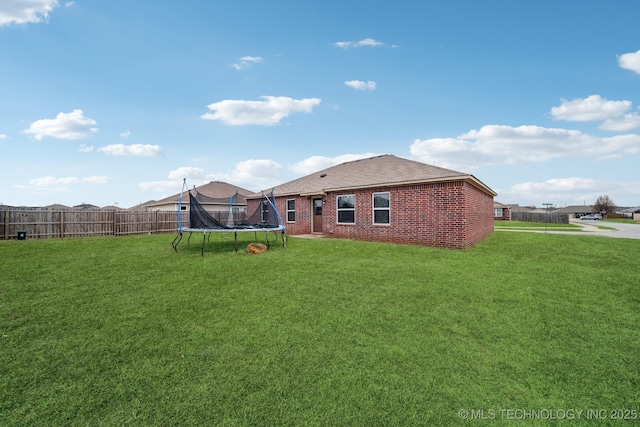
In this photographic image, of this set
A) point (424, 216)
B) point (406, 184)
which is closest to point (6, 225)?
point (406, 184)

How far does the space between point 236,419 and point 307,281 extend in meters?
4.22

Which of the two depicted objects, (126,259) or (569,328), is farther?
(126,259)

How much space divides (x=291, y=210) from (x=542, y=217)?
38.4 metres

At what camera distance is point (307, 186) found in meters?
18.1

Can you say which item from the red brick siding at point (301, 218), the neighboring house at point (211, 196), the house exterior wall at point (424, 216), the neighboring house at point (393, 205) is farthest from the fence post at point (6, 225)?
the house exterior wall at point (424, 216)

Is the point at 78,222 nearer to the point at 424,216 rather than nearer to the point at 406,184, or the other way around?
the point at 406,184

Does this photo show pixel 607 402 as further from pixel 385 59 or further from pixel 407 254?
pixel 385 59

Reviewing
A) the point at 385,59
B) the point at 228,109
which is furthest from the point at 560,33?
the point at 228,109

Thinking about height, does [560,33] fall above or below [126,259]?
above

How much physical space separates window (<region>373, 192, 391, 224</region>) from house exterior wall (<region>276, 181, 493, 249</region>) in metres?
0.19

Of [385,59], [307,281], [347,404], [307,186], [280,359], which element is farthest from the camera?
[307,186]

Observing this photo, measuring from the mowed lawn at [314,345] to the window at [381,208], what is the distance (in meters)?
5.51

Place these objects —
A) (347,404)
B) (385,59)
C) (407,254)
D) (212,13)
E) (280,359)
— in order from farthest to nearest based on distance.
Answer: (385,59) < (212,13) < (407,254) < (280,359) < (347,404)

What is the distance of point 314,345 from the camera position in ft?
12.7
